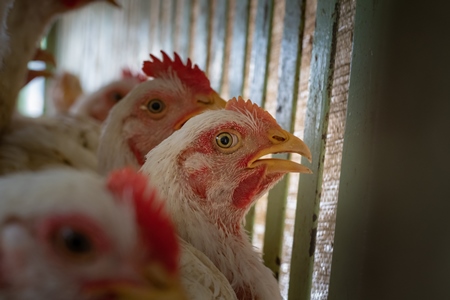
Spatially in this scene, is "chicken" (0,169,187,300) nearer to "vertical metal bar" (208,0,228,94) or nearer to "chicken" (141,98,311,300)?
"chicken" (141,98,311,300)

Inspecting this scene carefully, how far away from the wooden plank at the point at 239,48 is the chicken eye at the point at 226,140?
2.70ft

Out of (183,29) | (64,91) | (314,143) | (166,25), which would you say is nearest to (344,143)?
(314,143)

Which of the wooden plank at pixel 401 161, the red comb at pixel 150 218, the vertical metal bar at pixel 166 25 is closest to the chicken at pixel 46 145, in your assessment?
the vertical metal bar at pixel 166 25

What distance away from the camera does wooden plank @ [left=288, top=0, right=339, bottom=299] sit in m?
1.44

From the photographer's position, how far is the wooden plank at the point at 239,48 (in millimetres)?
2178

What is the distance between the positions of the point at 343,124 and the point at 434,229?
371mm

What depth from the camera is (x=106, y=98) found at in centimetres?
315

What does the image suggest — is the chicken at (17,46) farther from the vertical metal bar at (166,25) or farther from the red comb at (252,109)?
the red comb at (252,109)

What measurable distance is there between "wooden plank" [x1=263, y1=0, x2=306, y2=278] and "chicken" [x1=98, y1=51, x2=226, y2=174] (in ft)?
1.03

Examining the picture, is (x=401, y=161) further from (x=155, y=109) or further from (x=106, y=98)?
(x=106, y=98)

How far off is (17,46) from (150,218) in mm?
1732

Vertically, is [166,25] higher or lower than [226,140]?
higher

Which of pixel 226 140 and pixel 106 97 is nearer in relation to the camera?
pixel 226 140

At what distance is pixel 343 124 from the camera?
1.37m
